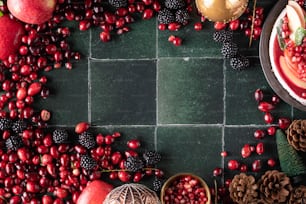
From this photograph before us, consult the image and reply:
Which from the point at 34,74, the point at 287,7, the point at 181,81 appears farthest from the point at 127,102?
the point at 287,7

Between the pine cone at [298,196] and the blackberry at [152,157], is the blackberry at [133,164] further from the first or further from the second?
the pine cone at [298,196]

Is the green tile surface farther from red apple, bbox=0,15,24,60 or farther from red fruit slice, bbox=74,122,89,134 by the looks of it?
red apple, bbox=0,15,24,60

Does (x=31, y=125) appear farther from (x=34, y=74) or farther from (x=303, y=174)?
(x=303, y=174)

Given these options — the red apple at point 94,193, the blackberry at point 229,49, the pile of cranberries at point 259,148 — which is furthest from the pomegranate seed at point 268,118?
the red apple at point 94,193

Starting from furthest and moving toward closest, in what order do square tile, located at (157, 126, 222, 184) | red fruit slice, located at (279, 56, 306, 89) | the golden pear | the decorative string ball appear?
square tile, located at (157, 126, 222, 184)
red fruit slice, located at (279, 56, 306, 89)
the decorative string ball
the golden pear

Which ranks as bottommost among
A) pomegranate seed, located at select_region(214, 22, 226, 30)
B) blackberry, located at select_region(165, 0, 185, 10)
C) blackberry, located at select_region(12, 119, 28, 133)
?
blackberry, located at select_region(12, 119, 28, 133)

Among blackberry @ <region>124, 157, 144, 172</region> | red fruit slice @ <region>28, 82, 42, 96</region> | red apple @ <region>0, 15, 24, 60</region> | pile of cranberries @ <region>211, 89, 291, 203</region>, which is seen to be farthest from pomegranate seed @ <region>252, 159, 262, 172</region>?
red apple @ <region>0, 15, 24, 60</region>
